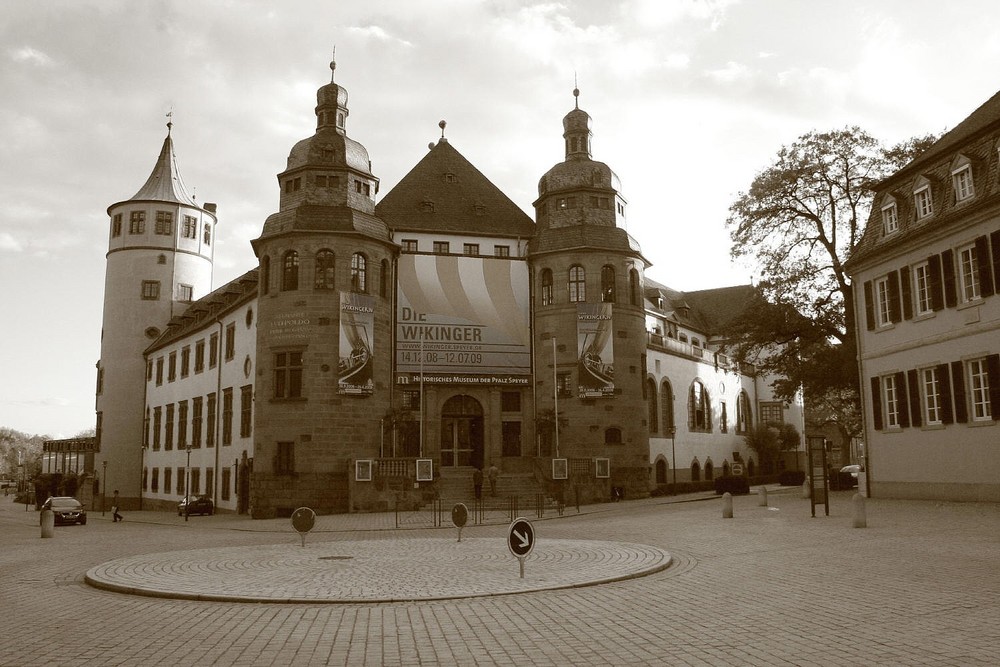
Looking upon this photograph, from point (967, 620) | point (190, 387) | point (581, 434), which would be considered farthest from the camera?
point (190, 387)

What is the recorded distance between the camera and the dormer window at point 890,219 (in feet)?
99.9

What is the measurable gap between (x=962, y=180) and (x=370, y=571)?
22806 mm

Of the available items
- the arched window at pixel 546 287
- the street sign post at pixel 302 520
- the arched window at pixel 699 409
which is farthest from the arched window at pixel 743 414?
the street sign post at pixel 302 520

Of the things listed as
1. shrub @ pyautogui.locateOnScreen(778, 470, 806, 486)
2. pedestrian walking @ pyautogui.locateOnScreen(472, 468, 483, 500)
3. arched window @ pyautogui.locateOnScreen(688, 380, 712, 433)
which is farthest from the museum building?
shrub @ pyautogui.locateOnScreen(778, 470, 806, 486)

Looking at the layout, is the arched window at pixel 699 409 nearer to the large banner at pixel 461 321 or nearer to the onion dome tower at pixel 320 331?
the large banner at pixel 461 321

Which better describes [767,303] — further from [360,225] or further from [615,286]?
[360,225]

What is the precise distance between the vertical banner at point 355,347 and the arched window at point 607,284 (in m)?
11.8

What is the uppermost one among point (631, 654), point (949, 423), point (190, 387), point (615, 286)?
point (615, 286)

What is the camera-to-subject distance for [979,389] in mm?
26328

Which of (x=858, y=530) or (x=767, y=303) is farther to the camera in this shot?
(x=767, y=303)

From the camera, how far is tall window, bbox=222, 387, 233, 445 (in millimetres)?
44031

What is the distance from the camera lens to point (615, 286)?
140 ft

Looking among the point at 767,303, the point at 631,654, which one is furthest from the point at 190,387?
the point at 631,654

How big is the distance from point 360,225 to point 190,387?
19.0m
